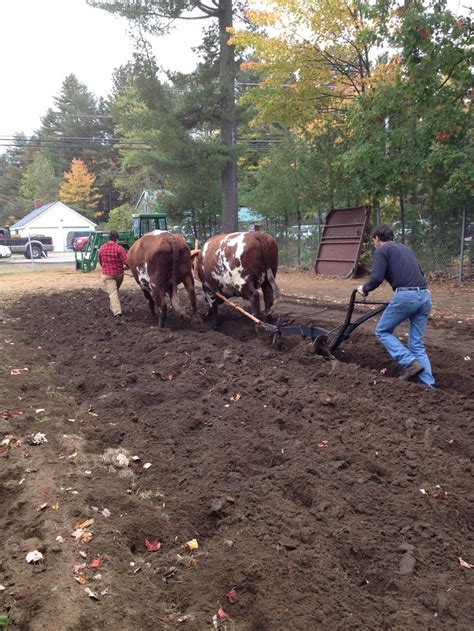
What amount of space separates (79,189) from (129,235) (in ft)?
141

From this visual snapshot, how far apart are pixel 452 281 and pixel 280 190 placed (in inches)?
355

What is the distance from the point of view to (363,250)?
1788cm

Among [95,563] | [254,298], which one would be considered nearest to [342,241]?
[254,298]

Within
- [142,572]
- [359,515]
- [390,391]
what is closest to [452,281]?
[390,391]

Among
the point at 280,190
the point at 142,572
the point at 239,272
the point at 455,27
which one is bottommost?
the point at 142,572

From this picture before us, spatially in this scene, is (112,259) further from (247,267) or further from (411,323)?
(411,323)

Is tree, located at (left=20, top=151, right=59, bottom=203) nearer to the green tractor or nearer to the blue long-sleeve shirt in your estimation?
the green tractor

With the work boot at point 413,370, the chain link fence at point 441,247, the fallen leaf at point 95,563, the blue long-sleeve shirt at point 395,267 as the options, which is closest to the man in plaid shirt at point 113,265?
the blue long-sleeve shirt at point 395,267

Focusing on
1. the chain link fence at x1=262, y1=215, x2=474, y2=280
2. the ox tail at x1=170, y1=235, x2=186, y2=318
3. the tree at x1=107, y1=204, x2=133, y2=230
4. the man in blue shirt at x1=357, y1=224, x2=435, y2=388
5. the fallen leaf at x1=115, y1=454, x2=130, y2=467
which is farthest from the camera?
the tree at x1=107, y1=204, x2=133, y2=230

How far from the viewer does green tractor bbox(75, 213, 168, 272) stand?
2341 cm

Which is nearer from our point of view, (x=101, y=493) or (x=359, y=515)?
(x=359, y=515)

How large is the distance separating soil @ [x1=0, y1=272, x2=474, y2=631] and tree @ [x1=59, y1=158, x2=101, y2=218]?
59.8 metres

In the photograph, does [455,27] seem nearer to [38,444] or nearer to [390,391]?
[390,391]

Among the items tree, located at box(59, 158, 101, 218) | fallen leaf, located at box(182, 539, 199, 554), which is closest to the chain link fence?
fallen leaf, located at box(182, 539, 199, 554)
